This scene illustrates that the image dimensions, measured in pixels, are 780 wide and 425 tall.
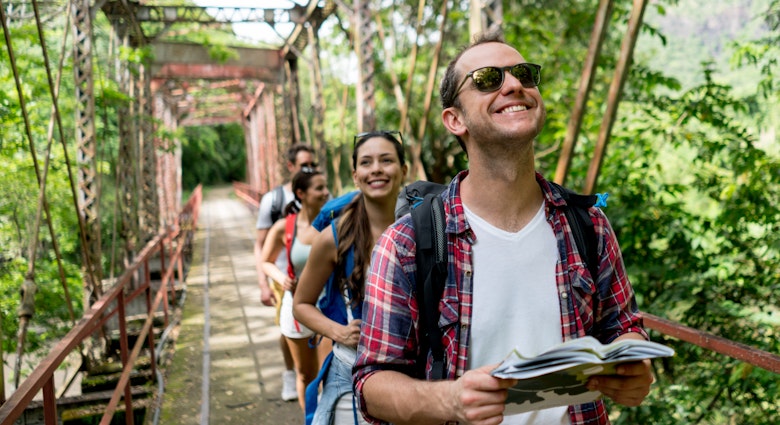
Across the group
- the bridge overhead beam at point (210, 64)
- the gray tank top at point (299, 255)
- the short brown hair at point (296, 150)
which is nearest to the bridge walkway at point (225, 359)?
the gray tank top at point (299, 255)

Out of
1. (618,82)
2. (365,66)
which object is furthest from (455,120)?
(365,66)

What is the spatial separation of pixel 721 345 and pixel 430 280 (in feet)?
5.75

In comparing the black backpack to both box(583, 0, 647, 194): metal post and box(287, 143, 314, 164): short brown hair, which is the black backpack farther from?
box(287, 143, 314, 164): short brown hair

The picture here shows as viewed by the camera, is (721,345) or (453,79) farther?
(721,345)

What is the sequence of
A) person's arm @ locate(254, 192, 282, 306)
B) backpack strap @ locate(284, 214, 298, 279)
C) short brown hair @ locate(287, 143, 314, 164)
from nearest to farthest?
backpack strap @ locate(284, 214, 298, 279)
person's arm @ locate(254, 192, 282, 306)
short brown hair @ locate(287, 143, 314, 164)

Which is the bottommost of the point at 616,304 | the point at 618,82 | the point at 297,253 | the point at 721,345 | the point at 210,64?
the point at 721,345

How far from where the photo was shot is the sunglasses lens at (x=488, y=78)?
63.6 inches

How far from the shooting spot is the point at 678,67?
58.2 meters

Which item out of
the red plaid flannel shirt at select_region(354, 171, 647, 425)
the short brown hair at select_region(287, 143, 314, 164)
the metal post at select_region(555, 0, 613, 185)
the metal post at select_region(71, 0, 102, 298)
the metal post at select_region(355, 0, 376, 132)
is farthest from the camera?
the metal post at select_region(355, 0, 376, 132)

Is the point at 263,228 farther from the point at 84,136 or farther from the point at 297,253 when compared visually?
the point at 84,136

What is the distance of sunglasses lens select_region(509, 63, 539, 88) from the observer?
5.34 ft

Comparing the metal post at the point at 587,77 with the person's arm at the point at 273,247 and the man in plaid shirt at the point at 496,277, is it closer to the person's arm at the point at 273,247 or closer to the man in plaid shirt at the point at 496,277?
the person's arm at the point at 273,247

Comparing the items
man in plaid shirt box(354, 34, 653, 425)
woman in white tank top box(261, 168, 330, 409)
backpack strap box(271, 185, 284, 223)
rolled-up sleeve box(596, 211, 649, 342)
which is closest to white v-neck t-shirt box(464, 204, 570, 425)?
man in plaid shirt box(354, 34, 653, 425)

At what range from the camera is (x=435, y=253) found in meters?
1.55
